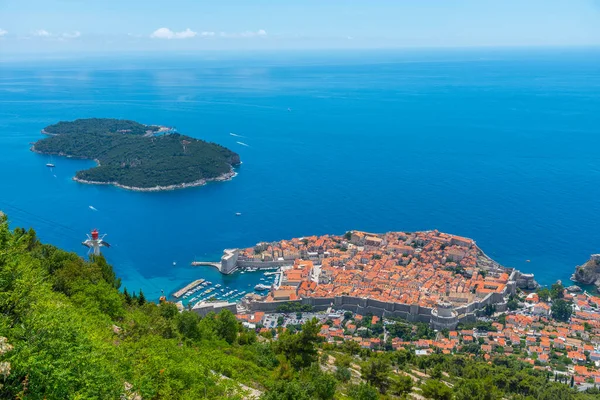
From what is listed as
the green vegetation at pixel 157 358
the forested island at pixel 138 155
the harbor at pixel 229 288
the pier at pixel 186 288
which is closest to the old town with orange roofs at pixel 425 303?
the harbor at pixel 229 288

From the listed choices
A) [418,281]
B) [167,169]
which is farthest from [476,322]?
Answer: [167,169]

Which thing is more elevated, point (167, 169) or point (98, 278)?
point (98, 278)

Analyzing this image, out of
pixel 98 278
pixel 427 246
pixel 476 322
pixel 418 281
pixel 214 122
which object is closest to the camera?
pixel 98 278

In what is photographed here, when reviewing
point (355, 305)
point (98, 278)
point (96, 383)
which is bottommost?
point (355, 305)

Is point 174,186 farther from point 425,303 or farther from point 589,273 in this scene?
point 589,273

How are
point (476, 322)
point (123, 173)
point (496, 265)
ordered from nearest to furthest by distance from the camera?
point (476, 322)
point (496, 265)
point (123, 173)

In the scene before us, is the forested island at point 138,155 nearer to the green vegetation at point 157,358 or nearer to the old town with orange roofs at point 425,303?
the old town with orange roofs at point 425,303

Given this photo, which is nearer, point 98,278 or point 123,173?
point 98,278

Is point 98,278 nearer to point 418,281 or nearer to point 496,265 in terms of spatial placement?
point 418,281
